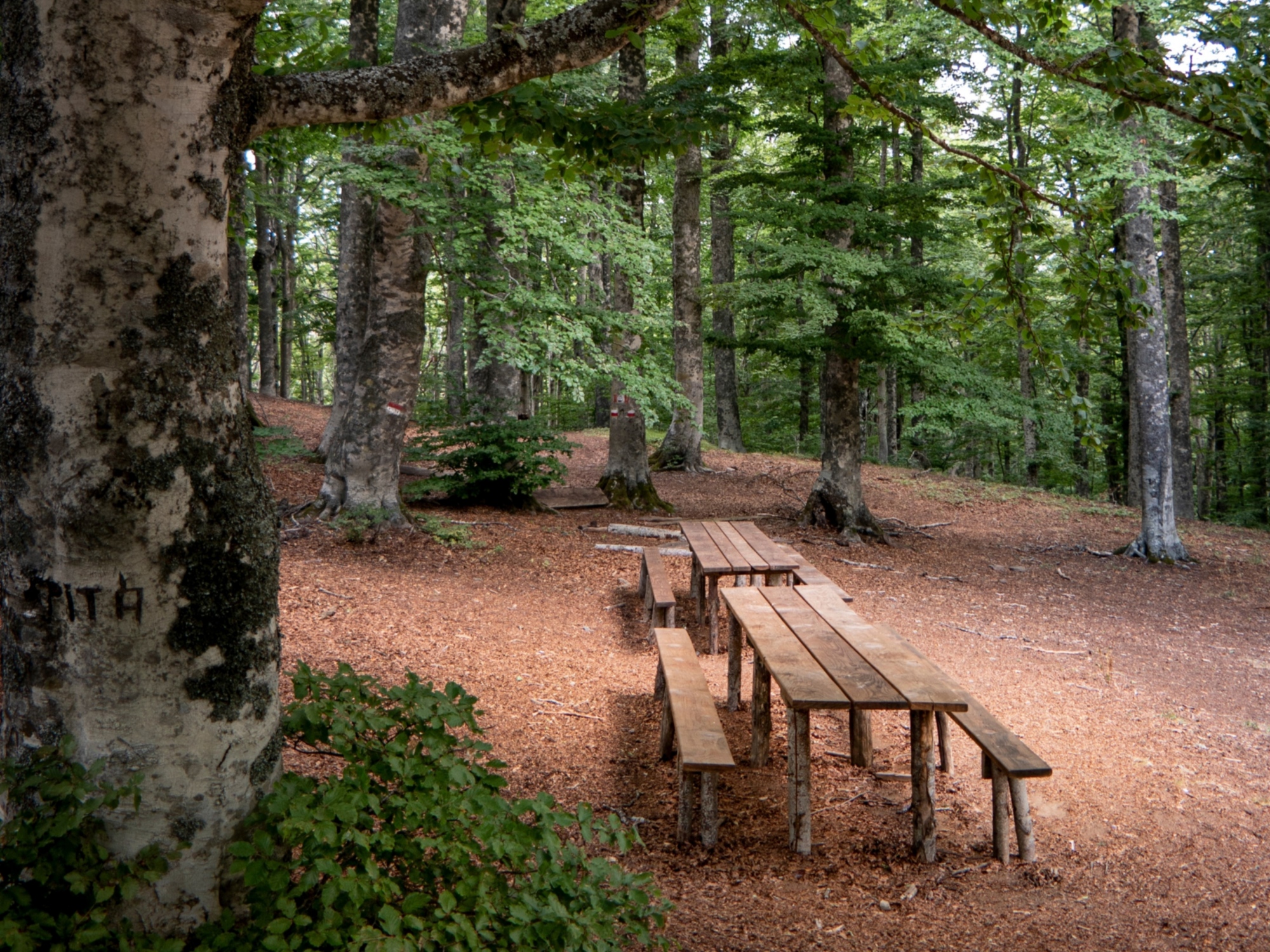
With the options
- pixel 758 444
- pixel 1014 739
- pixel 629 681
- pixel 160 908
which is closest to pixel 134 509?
pixel 160 908

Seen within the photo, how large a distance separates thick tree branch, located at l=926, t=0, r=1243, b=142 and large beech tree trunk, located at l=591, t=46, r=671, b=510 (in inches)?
340

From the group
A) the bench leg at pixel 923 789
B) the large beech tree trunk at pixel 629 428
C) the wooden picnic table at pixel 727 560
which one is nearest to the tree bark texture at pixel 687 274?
the large beech tree trunk at pixel 629 428

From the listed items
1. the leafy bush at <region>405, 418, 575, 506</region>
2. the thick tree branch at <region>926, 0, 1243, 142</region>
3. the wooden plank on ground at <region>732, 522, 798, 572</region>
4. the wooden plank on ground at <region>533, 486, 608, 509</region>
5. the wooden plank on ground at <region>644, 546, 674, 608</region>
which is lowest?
the wooden plank on ground at <region>644, 546, 674, 608</region>

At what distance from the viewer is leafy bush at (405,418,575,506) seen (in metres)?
10.3

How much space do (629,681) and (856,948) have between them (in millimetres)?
3060

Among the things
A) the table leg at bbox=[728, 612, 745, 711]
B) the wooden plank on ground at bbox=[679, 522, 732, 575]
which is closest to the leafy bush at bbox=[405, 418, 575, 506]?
the wooden plank on ground at bbox=[679, 522, 732, 575]

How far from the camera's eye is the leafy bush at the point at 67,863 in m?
1.89

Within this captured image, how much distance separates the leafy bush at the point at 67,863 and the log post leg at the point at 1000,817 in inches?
123

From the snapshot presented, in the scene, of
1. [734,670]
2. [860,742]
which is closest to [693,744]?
[860,742]

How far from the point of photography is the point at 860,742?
15.5 feet

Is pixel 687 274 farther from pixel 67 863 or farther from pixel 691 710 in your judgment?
pixel 67 863

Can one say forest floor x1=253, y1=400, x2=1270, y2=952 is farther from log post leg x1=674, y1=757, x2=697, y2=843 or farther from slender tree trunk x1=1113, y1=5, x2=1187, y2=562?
slender tree trunk x1=1113, y1=5, x2=1187, y2=562

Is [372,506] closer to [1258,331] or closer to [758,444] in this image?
[758,444]

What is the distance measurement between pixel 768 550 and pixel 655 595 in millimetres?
1094
